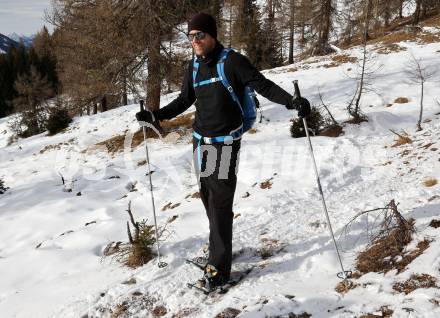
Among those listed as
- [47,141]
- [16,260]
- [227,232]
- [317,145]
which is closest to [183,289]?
[227,232]

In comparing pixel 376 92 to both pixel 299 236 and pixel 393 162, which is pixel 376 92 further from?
pixel 299 236

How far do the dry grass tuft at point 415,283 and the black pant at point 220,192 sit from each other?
1.48m

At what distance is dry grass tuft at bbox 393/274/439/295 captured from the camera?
2840 mm

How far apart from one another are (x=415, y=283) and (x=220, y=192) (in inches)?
68.1

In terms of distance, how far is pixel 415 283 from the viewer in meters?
2.91

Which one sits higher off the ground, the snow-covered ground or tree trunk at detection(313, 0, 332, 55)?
tree trunk at detection(313, 0, 332, 55)

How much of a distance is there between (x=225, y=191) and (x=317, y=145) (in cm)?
484

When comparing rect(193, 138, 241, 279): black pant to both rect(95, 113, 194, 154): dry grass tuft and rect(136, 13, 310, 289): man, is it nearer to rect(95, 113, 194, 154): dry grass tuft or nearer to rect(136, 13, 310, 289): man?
rect(136, 13, 310, 289): man

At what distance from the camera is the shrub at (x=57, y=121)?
66.3 feet

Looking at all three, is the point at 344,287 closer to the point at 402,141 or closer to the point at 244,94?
the point at 244,94

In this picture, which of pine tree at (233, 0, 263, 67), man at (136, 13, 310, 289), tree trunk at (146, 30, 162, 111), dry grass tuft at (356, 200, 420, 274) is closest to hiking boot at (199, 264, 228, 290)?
man at (136, 13, 310, 289)

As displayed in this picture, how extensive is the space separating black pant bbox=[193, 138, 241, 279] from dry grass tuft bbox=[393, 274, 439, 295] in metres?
1.48

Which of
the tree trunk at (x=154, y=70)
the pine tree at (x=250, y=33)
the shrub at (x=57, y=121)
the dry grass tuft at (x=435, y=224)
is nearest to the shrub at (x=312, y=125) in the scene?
the dry grass tuft at (x=435, y=224)

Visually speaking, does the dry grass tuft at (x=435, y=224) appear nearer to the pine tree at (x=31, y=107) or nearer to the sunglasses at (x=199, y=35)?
the sunglasses at (x=199, y=35)
